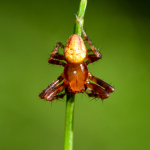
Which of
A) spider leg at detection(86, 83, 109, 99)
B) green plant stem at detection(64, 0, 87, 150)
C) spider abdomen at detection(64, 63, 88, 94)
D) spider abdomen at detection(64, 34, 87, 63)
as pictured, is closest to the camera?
green plant stem at detection(64, 0, 87, 150)

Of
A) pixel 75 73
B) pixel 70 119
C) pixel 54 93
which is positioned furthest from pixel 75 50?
pixel 70 119

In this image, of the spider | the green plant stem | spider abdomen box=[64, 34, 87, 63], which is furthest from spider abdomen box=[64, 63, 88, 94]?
the green plant stem

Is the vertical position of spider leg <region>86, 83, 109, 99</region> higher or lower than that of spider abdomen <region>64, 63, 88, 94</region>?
lower

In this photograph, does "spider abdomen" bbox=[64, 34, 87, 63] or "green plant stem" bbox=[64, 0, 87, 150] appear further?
"spider abdomen" bbox=[64, 34, 87, 63]

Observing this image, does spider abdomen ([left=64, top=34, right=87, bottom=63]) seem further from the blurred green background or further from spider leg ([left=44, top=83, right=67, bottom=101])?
the blurred green background

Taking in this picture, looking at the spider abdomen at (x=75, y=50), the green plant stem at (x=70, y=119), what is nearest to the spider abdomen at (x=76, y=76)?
the spider abdomen at (x=75, y=50)

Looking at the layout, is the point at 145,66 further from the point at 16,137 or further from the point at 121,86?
the point at 16,137

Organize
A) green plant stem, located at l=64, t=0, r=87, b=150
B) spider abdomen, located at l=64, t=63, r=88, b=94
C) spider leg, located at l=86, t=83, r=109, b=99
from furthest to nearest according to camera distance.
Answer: spider leg, located at l=86, t=83, r=109, b=99 < spider abdomen, located at l=64, t=63, r=88, b=94 < green plant stem, located at l=64, t=0, r=87, b=150

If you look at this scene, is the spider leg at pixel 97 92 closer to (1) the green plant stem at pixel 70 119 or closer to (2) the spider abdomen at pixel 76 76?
(2) the spider abdomen at pixel 76 76
